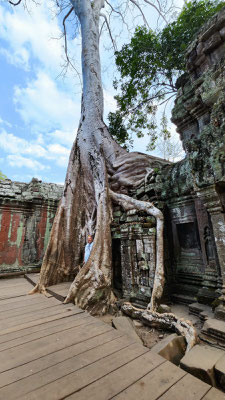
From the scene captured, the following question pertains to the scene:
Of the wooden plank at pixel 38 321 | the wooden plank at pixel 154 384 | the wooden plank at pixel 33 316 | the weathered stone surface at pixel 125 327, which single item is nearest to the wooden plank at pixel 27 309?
the wooden plank at pixel 33 316

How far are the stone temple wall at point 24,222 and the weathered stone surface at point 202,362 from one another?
4.93 meters

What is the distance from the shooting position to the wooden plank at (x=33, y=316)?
2119 millimetres

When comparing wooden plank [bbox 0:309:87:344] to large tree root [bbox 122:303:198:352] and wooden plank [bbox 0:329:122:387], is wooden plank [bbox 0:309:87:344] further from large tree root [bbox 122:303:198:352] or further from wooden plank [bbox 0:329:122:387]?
large tree root [bbox 122:303:198:352]

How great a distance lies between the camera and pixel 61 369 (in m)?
1.35

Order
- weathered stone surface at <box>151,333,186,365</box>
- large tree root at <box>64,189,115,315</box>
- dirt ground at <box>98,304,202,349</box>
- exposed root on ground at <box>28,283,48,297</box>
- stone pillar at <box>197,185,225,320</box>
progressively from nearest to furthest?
weathered stone surface at <box>151,333,186,365</box> → dirt ground at <box>98,304,202,349</box> → stone pillar at <box>197,185,225,320</box> → large tree root at <box>64,189,115,315</box> → exposed root on ground at <box>28,283,48,297</box>

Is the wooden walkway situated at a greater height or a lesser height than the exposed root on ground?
lesser

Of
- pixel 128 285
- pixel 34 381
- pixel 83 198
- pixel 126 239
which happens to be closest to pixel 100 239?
pixel 126 239

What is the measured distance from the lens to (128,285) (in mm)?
3104

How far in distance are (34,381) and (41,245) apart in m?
4.85

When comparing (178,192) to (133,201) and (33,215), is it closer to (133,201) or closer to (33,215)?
(133,201)

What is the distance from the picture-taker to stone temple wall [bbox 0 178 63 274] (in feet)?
17.6

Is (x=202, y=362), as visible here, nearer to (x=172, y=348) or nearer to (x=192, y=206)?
(x=172, y=348)

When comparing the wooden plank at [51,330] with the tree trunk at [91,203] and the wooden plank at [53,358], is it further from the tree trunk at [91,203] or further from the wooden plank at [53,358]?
the tree trunk at [91,203]

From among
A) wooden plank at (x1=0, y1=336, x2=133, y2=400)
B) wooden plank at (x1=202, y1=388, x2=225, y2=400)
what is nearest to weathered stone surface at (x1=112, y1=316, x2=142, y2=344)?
wooden plank at (x1=0, y1=336, x2=133, y2=400)
